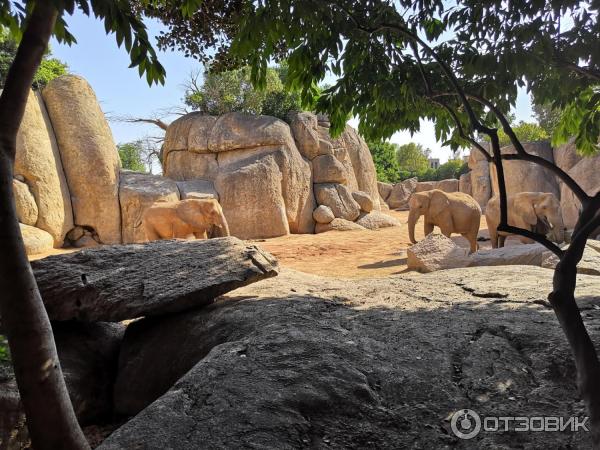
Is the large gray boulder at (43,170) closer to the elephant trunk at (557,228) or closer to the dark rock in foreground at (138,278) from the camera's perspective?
the dark rock in foreground at (138,278)

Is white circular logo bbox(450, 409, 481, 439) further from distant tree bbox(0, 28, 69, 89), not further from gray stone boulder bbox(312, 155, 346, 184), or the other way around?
distant tree bbox(0, 28, 69, 89)

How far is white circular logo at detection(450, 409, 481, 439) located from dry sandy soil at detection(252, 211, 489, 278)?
600 centimetres

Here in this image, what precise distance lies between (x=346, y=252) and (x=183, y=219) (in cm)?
400

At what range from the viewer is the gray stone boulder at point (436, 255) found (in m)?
7.63

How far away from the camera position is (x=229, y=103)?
1766cm

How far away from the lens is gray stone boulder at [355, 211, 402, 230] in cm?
1713

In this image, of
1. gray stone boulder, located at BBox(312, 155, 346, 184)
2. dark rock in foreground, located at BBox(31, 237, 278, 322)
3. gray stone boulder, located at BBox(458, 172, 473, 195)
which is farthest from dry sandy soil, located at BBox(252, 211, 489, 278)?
gray stone boulder, located at BBox(458, 172, 473, 195)

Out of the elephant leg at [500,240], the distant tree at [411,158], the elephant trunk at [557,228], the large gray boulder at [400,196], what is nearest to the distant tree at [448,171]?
the large gray boulder at [400,196]

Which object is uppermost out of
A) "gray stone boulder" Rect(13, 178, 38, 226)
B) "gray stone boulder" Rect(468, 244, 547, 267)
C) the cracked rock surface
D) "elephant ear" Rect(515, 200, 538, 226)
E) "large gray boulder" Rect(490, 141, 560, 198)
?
"large gray boulder" Rect(490, 141, 560, 198)

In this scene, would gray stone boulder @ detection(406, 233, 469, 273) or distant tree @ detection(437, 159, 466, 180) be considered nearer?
gray stone boulder @ detection(406, 233, 469, 273)

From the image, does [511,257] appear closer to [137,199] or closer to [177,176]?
[137,199]

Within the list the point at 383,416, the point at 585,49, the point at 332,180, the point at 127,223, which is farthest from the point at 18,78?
the point at 332,180

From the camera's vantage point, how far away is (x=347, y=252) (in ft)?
38.0

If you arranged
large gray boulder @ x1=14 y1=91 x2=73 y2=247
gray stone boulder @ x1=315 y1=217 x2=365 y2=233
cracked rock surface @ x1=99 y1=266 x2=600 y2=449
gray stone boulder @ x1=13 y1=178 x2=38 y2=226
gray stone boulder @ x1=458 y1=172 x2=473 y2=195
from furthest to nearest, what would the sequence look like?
gray stone boulder @ x1=458 y1=172 x2=473 y2=195 → gray stone boulder @ x1=315 y1=217 x2=365 y2=233 → large gray boulder @ x1=14 y1=91 x2=73 y2=247 → gray stone boulder @ x1=13 y1=178 x2=38 y2=226 → cracked rock surface @ x1=99 y1=266 x2=600 y2=449
